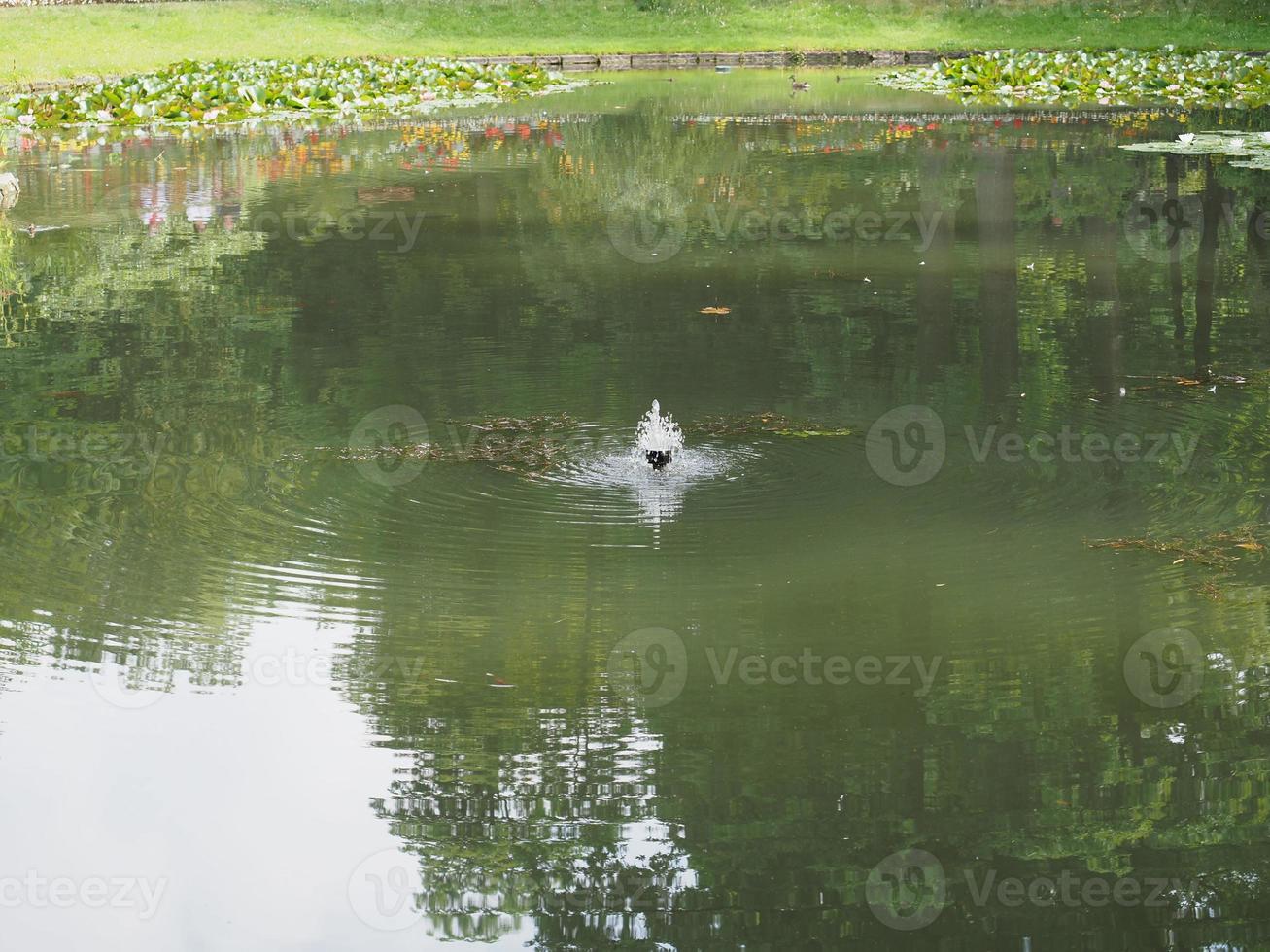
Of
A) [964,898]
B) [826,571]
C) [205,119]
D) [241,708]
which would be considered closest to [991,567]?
[826,571]

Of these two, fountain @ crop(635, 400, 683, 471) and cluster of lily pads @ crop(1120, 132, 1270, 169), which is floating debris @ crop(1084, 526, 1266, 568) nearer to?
fountain @ crop(635, 400, 683, 471)

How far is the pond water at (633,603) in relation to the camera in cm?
421

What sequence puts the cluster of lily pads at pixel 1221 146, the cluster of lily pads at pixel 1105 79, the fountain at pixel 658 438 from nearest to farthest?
the fountain at pixel 658 438 → the cluster of lily pads at pixel 1221 146 → the cluster of lily pads at pixel 1105 79

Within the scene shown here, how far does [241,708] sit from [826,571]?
7.48ft

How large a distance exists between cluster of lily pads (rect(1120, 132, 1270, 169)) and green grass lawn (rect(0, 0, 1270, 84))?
14198 mm

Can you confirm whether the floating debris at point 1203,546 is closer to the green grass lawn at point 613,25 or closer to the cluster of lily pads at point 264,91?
the cluster of lily pads at point 264,91

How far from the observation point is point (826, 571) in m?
6.21

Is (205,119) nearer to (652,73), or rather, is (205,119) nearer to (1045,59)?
(652,73)

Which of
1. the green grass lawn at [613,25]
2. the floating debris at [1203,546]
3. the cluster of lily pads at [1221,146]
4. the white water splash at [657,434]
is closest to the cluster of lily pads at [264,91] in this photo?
the green grass lawn at [613,25]

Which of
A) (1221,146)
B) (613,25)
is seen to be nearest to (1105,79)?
(1221,146)

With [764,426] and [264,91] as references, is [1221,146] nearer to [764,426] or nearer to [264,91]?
[764,426]

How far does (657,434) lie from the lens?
7.67 m

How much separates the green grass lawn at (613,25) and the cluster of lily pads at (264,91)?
4.34 m

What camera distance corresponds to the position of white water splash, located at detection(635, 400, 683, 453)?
7566 mm
